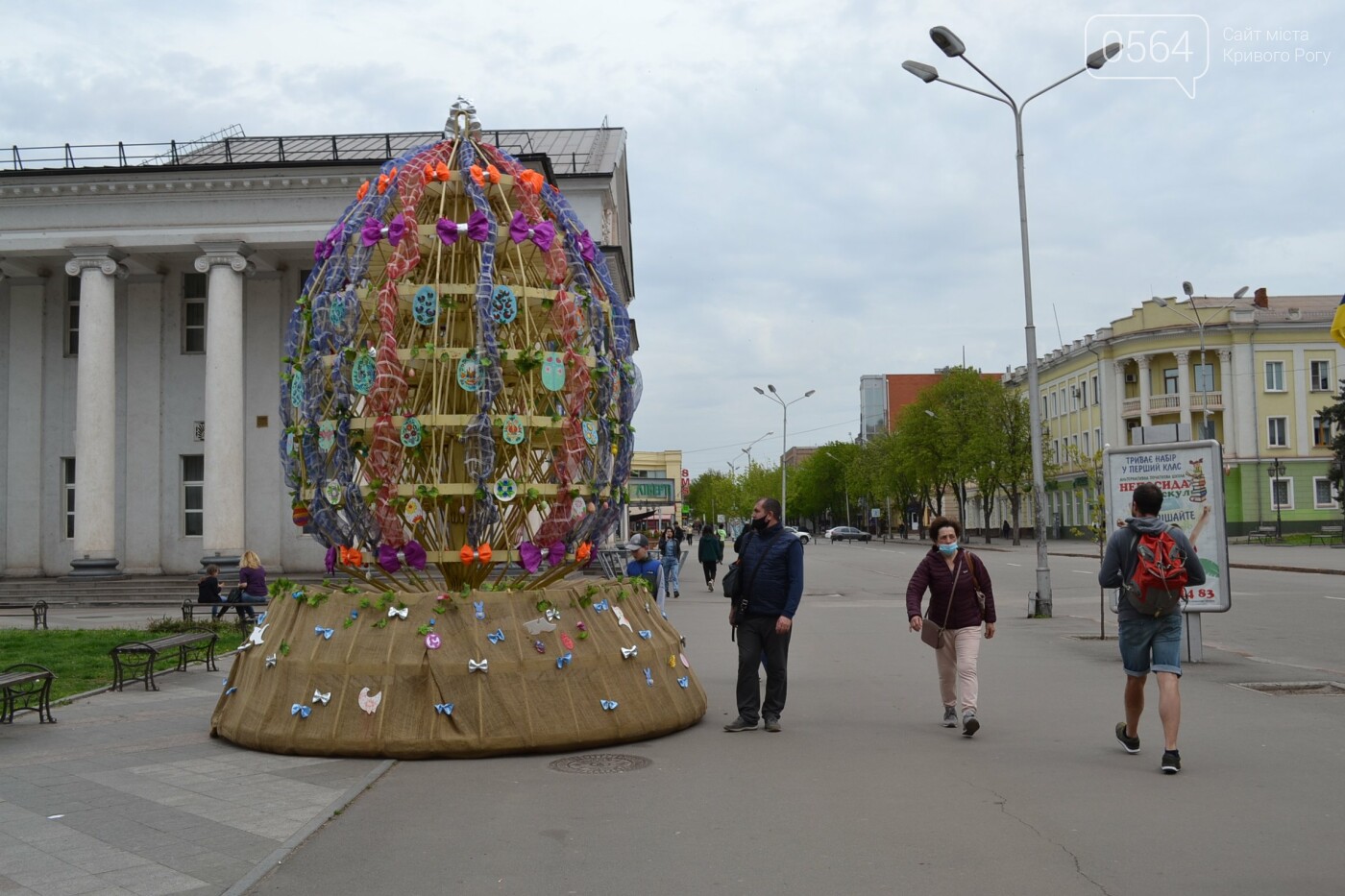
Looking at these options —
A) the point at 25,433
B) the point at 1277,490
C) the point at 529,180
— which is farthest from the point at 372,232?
the point at 1277,490

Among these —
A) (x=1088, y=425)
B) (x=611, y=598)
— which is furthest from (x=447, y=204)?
(x=1088, y=425)

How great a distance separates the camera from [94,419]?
30.6 metres

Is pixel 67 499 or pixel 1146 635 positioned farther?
pixel 67 499

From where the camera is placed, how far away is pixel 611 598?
9445 mm

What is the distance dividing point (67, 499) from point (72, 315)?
17.5 feet

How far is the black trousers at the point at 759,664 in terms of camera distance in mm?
9539

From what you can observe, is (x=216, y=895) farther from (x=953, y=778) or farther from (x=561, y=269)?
(x=561, y=269)

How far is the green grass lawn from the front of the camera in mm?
14016

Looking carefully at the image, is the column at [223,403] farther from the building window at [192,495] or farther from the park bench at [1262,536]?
the park bench at [1262,536]

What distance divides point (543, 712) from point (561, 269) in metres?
3.69

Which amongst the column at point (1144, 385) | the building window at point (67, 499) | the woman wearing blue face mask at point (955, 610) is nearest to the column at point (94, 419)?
the building window at point (67, 499)

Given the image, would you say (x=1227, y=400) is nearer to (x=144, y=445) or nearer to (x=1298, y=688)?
(x=144, y=445)

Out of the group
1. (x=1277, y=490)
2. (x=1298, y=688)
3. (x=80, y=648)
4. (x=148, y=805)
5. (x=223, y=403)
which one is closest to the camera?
(x=148, y=805)

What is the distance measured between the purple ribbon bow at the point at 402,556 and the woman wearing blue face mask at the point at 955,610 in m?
3.92
